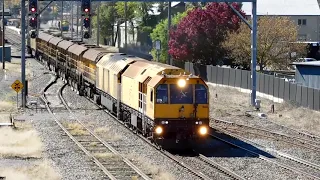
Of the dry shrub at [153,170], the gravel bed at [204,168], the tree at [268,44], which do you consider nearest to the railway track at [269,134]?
the gravel bed at [204,168]

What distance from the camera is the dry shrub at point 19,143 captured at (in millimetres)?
24484

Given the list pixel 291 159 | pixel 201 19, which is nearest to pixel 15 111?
pixel 291 159

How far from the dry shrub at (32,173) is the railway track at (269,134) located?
10237mm

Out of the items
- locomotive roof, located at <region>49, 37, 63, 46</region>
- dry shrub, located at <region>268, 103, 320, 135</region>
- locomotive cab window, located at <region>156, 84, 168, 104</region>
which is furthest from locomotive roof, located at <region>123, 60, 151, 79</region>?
locomotive roof, located at <region>49, 37, 63, 46</region>

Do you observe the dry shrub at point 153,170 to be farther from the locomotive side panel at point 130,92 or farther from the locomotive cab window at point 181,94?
the locomotive side panel at point 130,92

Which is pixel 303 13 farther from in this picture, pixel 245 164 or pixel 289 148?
pixel 245 164

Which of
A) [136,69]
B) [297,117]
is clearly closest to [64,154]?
[136,69]

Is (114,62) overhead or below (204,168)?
overhead

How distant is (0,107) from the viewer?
39.4m

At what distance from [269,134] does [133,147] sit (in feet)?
22.5

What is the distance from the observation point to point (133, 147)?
26.2 meters

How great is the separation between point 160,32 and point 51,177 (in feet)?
188

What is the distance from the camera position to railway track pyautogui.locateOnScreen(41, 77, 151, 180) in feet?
68.3

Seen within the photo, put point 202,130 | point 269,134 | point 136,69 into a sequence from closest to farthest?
1. point 202,130
2. point 136,69
3. point 269,134
